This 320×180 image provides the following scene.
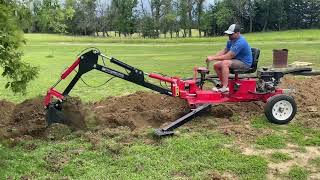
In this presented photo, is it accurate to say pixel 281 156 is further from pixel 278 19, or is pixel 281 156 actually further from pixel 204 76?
pixel 278 19

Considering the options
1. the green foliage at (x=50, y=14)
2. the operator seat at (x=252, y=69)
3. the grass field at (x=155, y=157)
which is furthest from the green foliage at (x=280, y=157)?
the green foliage at (x=50, y=14)

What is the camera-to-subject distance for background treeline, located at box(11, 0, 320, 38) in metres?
100

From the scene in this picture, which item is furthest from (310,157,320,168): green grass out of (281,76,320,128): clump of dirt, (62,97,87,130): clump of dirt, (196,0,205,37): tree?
(196,0,205,37): tree

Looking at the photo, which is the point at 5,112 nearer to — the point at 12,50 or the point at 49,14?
the point at 49,14

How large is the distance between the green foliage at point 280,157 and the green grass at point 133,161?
26 centimetres

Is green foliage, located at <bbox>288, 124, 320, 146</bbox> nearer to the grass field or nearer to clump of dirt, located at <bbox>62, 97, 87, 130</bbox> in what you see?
the grass field

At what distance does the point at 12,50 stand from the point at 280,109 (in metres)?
5.72

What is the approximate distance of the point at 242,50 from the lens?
11.7 m

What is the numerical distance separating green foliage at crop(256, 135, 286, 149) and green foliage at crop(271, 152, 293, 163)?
47 cm

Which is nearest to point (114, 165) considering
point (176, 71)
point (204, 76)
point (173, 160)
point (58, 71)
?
point (173, 160)

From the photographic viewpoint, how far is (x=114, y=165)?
8.57 meters

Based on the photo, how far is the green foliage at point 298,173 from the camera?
8023mm

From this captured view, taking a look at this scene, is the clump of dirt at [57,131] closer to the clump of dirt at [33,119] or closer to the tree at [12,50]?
the clump of dirt at [33,119]

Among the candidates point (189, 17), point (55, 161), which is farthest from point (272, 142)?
point (189, 17)
